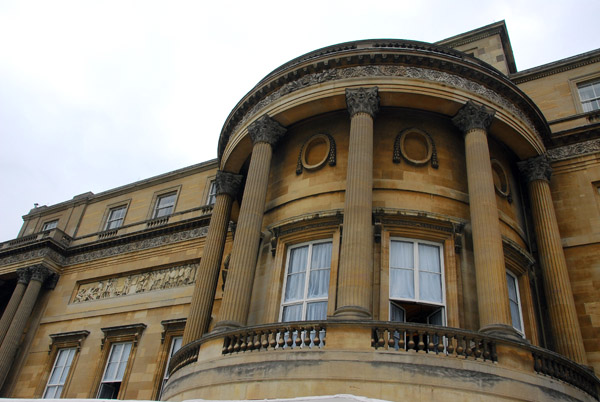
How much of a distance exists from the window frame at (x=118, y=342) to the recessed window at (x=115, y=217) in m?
7.98

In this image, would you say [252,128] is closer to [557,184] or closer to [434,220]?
[434,220]

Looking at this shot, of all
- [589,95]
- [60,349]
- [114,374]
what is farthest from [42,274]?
[589,95]

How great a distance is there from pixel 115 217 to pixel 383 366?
23.7 meters

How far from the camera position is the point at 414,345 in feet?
38.4

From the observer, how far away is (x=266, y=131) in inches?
667

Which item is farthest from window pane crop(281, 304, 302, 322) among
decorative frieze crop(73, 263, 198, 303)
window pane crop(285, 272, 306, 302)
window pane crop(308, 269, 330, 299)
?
decorative frieze crop(73, 263, 198, 303)

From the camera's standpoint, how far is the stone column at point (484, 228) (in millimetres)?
12391

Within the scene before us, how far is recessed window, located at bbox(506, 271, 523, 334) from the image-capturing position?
582 inches

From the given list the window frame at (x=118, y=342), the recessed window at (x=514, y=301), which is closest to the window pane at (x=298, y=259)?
the recessed window at (x=514, y=301)

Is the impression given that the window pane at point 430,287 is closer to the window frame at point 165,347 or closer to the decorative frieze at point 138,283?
the window frame at point 165,347

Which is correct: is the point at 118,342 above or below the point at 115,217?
below

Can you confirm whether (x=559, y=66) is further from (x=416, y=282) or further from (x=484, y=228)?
(x=416, y=282)

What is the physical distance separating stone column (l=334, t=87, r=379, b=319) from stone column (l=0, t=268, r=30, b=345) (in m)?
20.7

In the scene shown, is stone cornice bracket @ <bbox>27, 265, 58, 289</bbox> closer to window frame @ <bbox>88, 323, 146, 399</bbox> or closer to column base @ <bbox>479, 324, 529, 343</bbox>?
window frame @ <bbox>88, 323, 146, 399</bbox>
